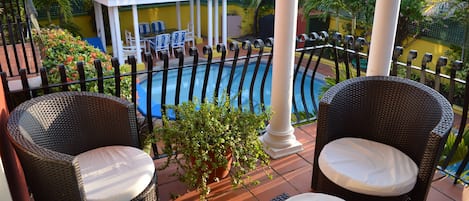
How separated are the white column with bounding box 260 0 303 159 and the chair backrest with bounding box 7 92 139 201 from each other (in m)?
1.09

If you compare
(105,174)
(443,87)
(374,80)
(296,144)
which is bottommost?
(443,87)

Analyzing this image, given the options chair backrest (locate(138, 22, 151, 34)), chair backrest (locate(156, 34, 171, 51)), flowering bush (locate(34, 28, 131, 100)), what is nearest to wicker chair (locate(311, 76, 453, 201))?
flowering bush (locate(34, 28, 131, 100))

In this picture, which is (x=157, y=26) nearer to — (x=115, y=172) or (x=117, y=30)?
(x=117, y=30)

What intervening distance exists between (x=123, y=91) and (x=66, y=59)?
79 cm

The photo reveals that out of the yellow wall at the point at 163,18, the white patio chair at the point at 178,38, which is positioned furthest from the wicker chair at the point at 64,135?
the yellow wall at the point at 163,18

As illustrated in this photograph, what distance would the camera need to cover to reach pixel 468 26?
9617mm

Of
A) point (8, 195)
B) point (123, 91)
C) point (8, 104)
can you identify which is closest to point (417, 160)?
point (8, 195)

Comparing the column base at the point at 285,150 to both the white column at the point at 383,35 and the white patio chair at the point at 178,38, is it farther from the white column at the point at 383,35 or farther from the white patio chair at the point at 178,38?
the white patio chair at the point at 178,38

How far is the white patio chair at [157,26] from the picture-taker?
1440 centimetres

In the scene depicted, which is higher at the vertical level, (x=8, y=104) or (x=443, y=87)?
(x=8, y=104)

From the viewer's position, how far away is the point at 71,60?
4.06m

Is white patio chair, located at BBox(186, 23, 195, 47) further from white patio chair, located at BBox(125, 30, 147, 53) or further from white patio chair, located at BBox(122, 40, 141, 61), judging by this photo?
white patio chair, located at BBox(122, 40, 141, 61)

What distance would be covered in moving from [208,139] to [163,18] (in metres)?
13.6

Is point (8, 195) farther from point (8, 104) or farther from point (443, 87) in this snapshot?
point (443, 87)
